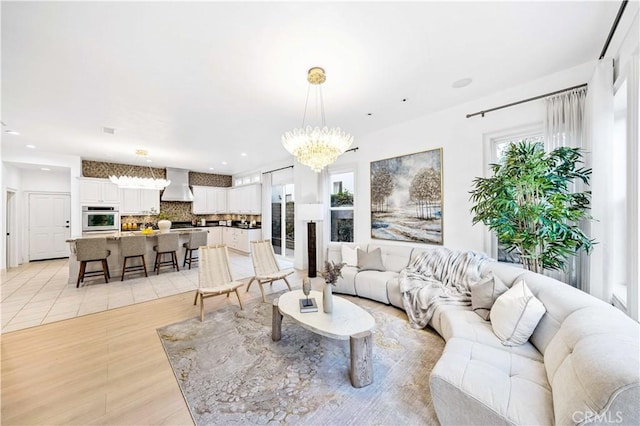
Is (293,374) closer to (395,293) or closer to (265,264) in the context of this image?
(395,293)

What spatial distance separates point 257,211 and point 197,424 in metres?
6.54

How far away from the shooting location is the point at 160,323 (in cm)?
307

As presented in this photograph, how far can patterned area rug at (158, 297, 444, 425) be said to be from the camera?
1672mm

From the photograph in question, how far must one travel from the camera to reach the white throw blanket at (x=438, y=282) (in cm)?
278

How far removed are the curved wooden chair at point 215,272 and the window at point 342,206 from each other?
2.52 m

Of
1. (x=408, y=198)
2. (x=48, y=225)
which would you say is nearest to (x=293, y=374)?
(x=408, y=198)

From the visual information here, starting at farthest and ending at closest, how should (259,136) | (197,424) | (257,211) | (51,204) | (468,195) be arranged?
(257,211) → (51,204) → (259,136) → (468,195) → (197,424)

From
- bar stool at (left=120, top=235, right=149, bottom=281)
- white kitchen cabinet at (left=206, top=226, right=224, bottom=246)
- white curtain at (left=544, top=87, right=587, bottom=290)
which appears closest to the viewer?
white curtain at (left=544, top=87, right=587, bottom=290)

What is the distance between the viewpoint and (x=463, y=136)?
138 inches

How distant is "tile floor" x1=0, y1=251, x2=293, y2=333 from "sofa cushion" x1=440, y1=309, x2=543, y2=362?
3.26 meters

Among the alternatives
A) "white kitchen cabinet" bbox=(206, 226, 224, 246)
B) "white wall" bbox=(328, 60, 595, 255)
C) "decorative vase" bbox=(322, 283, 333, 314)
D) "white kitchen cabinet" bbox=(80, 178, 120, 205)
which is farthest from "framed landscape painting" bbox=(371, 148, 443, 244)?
"white kitchen cabinet" bbox=(80, 178, 120, 205)

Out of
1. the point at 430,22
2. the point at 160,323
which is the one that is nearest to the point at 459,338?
the point at 430,22

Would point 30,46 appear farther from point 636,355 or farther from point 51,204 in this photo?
point 51,204

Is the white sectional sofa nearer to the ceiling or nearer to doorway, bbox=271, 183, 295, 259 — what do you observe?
the ceiling
